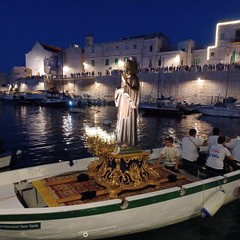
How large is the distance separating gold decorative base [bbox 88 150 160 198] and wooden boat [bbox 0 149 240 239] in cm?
19

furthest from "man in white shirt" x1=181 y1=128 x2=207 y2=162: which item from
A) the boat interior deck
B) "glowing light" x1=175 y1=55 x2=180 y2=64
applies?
"glowing light" x1=175 y1=55 x2=180 y2=64

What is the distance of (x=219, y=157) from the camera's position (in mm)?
7500

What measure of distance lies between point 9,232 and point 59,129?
61.5 ft

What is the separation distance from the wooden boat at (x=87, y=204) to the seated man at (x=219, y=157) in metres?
0.43

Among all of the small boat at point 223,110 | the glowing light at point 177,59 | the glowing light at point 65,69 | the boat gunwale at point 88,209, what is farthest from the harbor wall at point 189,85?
the boat gunwale at point 88,209

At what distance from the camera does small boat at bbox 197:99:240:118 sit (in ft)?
111

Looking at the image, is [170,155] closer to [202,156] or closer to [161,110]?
[202,156]

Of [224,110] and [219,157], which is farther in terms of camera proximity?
[224,110]

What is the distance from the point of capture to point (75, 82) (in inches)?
2566

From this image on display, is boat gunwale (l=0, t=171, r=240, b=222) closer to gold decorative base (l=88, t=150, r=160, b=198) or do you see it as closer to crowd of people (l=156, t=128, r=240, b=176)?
gold decorative base (l=88, t=150, r=160, b=198)

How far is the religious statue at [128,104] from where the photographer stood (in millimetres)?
6398

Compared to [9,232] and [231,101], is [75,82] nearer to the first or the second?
[231,101]

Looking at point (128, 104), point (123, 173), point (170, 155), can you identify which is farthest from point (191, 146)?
point (128, 104)

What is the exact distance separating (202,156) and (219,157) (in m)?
1.62
